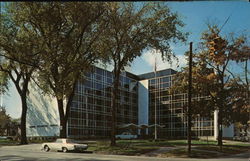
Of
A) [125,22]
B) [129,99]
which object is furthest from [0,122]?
[125,22]

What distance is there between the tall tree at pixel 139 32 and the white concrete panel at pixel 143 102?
138 ft

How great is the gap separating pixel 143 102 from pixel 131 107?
11.3 feet

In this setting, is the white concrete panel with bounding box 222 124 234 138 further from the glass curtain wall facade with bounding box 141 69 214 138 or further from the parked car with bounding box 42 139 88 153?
the parked car with bounding box 42 139 88 153

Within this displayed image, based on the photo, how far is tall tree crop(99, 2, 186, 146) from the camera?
85.6ft

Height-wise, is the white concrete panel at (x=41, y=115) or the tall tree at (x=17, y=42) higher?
the tall tree at (x=17, y=42)

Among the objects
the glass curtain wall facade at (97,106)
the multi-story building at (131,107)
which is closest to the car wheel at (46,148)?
the glass curtain wall facade at (97,106)

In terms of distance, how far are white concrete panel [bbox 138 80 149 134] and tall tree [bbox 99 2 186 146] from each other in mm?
41961

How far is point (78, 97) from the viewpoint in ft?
178

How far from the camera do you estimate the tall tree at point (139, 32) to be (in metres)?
26.1

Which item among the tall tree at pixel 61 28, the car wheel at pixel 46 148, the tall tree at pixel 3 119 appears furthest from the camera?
the tall tree at pixel 3 119

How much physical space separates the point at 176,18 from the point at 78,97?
30660mm

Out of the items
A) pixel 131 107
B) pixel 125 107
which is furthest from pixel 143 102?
pixel 125 107

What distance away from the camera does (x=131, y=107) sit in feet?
228

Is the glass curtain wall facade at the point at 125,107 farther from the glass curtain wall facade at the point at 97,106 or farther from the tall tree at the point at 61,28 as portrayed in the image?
the tall tree at the point at 61,28
